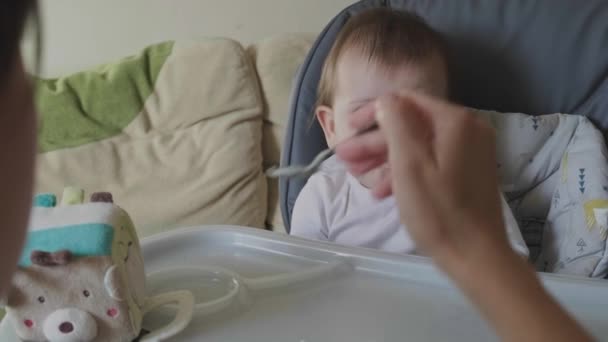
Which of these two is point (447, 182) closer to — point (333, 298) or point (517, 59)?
point (333, 298)

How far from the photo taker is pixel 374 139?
19.6 inches

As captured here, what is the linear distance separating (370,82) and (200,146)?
654 millimetres

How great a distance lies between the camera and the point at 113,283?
58 cm

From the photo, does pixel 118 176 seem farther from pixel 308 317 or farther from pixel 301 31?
pixel 308 317

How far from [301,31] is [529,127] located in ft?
2.35

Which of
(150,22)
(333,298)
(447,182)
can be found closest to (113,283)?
(333,298)

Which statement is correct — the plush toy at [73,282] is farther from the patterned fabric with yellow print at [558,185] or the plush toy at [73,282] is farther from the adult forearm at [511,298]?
the patterned fabric with yellow print at [558,185]

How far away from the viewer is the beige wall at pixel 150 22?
4.84 ft

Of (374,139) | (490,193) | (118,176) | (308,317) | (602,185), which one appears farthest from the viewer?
(118,176)

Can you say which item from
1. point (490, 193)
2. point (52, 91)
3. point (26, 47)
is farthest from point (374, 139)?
point (52, 91)

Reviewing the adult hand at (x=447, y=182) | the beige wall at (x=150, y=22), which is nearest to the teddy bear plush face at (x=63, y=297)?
the adult hand at (x=447, y=182)

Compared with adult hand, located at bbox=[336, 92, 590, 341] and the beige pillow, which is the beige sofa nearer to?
the beige pillow

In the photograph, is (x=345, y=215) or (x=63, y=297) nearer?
(x=63, y=297)

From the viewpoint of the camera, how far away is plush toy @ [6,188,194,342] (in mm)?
574
